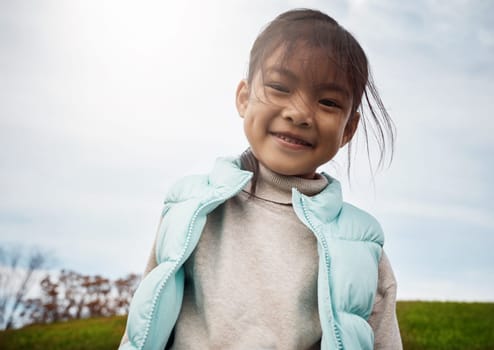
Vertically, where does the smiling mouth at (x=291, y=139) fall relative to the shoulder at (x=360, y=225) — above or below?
above

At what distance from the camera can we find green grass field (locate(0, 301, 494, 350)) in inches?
218

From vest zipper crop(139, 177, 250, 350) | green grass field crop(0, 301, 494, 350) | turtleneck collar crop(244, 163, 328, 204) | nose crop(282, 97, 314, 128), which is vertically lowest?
green grass field crop(0, 301, 494, 350)

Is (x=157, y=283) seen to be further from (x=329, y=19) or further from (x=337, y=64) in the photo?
(x=329, y=19)

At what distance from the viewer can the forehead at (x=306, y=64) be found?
6.95 feet

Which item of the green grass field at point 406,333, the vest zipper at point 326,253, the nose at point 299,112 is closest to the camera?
the vest zipper at point 326,253

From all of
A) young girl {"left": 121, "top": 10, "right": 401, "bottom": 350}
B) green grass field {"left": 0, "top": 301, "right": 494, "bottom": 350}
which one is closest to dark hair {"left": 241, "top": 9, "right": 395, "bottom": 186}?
A: young girl {"left": 121, "top": 10, "right": 401, "bottom": 350}

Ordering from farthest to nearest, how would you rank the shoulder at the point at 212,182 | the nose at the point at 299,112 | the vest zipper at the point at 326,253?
the shoulder at the point at 212,182
the nose at the point at 299,112
the vest zipper at the point at 326,253

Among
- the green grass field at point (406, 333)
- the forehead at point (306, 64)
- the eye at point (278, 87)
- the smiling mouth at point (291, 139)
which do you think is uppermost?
the forehead at point (306, 64)

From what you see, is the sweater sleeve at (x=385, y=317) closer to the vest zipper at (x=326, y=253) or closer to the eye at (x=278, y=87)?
the vest zipper at (x=326, y=253)

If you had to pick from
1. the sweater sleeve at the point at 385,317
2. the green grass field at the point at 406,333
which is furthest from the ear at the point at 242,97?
the green grass field at the point at 406,333

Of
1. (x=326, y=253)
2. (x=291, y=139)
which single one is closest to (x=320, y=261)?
(x=326, y=253)

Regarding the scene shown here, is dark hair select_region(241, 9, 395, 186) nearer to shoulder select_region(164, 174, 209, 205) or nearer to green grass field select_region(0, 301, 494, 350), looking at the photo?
shoulder select_region(164, 174, 209, 205)

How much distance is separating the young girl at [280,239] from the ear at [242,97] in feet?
0.03

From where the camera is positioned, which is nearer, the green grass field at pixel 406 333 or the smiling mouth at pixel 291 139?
the smiling mouth at pixel 291 139
